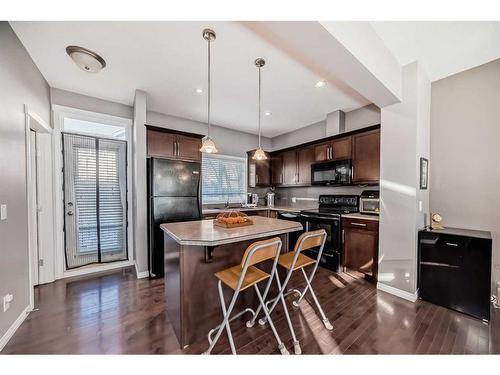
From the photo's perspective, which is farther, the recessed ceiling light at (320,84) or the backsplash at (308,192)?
the backsplash at (308,192)

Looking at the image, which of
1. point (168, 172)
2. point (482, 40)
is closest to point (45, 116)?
point (168, 172)

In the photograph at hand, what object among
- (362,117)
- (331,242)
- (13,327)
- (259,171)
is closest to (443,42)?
(362,117)

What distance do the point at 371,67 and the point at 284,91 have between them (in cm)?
128

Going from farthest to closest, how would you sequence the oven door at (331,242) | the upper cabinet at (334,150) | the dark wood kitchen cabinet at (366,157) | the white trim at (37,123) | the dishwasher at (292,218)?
1. the dishwasher at (292,218)
2. the upper cabinet at (334,150)
3. the oven door at (331,242)
4. the dark wood kitchen cabinet at (366,157)
5. the white trim at (37,123)

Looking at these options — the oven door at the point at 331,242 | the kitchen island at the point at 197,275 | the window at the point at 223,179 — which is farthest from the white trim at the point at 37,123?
the oven door at the point at 331,242

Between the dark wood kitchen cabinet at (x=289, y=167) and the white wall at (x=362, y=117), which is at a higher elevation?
the white wall at (x=362, y=117)

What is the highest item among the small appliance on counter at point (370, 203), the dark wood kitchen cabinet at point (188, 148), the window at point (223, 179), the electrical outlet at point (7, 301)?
the dark wood kitchen cabinet at point (188, 148)

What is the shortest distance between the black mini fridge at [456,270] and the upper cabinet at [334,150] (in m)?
1.63

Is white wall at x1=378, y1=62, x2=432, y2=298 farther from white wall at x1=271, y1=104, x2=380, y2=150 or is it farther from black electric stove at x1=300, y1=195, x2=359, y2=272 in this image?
white wall at x1=271, y1=104, x2=380, y2=150

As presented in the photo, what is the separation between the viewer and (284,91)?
2889mm

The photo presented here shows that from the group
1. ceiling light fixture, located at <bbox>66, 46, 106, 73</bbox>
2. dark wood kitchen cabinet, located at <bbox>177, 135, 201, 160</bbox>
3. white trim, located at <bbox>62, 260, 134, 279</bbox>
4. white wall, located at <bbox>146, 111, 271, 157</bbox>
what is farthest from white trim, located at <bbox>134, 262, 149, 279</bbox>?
ceiling light fixture, located at <bbox>66, 46, 106, 73</bbox>

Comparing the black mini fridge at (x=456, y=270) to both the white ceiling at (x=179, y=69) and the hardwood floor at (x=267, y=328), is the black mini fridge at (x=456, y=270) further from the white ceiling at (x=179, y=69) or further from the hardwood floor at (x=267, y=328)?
the white ceiling at (x=179, y=69)

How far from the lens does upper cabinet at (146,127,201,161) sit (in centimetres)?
305

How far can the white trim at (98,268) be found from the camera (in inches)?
116
